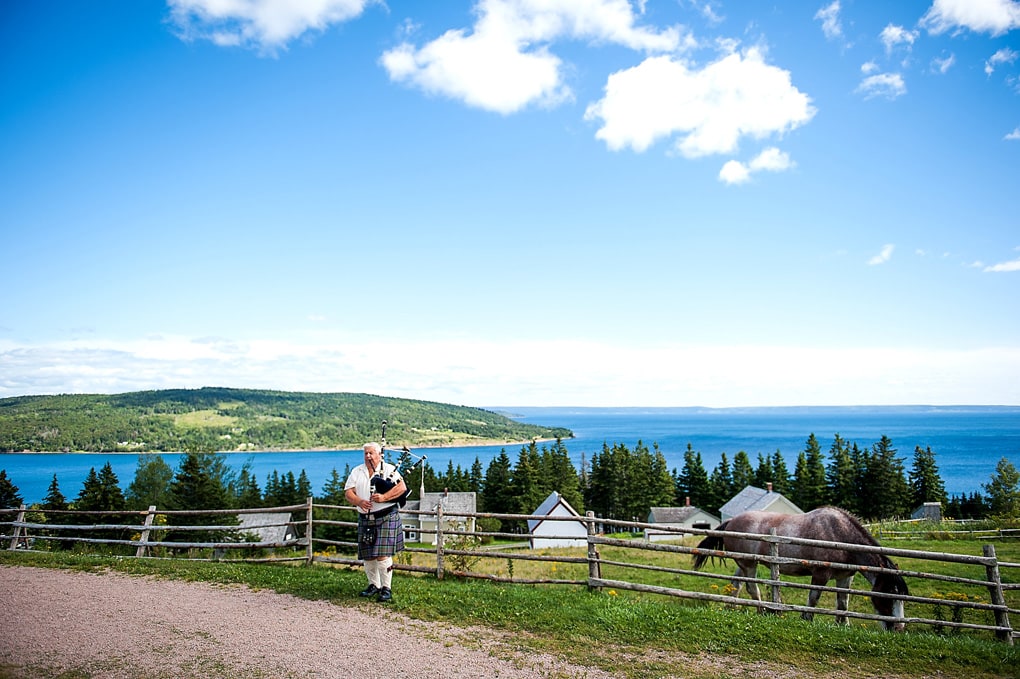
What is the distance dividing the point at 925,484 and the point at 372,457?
57.8 meters

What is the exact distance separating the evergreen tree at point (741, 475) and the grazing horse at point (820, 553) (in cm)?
4789

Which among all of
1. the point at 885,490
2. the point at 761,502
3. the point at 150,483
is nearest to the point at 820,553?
the point at 761,502

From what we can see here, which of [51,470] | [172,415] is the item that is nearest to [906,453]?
[51,470]

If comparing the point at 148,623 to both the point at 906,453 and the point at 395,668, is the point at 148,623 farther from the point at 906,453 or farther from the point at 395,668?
the point at 906,453

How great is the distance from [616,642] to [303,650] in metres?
3.39

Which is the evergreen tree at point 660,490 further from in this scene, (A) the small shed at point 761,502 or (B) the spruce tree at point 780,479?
(A) the small shed at point 761,502

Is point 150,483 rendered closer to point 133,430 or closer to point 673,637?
point 673,637

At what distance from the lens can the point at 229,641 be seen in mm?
6445

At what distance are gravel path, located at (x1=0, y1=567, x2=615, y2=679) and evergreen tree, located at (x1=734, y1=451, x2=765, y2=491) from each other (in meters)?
52.7

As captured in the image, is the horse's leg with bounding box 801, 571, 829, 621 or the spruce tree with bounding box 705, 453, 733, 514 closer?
the horse's leg with bounding box 801, 571, 829, 621

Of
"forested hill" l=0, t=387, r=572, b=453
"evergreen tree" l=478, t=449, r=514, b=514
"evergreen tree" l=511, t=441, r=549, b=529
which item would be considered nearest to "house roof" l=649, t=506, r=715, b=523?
"evergreen tree" l=511, t=441, r=549, b=529

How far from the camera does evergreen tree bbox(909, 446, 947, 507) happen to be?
4991 cm

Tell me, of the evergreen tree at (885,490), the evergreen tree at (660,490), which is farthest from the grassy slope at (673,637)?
the evergreen tree at (660,490)

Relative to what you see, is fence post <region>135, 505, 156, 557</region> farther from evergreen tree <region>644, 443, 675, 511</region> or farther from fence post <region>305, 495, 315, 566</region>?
evergreen tree <region>644, 443, 675, 511</region>
